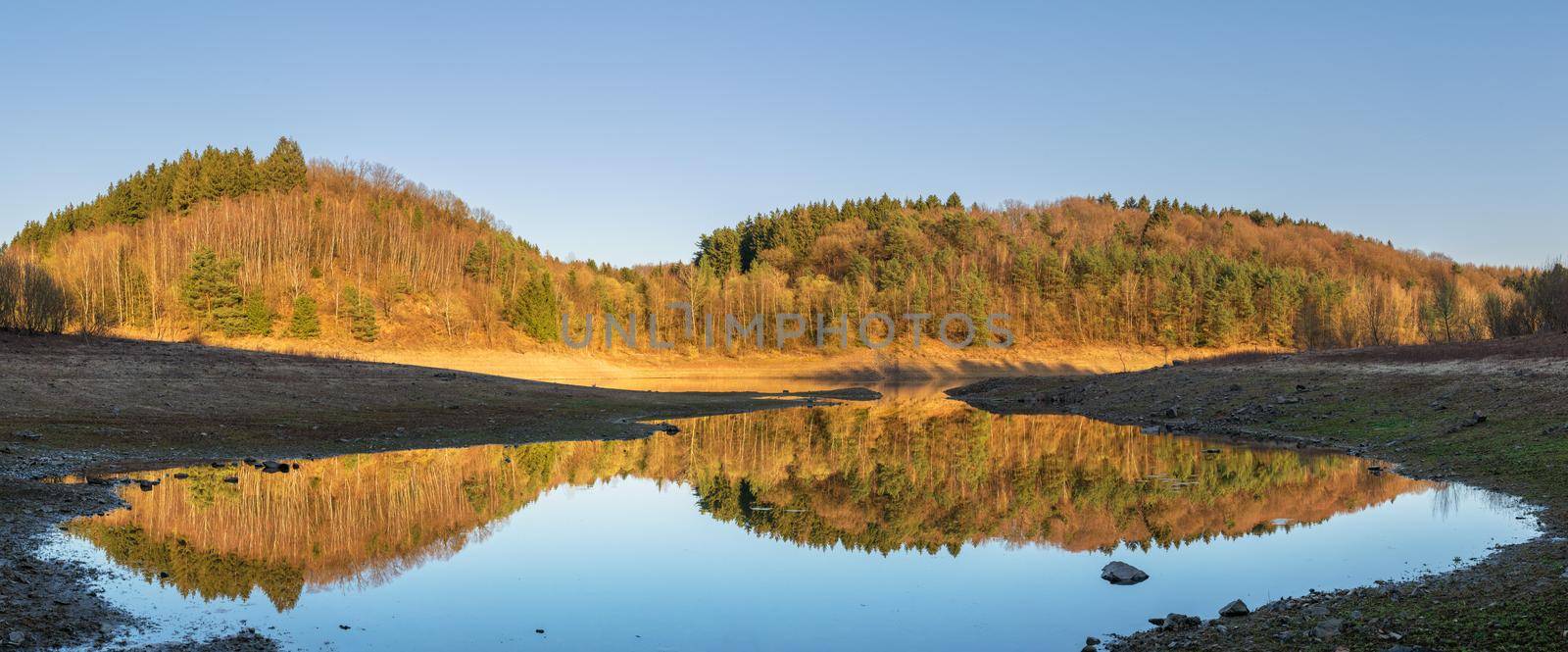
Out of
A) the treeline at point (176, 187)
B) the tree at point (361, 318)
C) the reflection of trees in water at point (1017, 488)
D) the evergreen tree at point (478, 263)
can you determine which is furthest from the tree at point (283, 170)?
the reflection of trees in water at point (1017, 488)

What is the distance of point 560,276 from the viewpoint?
12331 centimetres

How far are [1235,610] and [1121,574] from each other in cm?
244

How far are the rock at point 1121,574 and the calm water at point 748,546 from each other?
1.03ft

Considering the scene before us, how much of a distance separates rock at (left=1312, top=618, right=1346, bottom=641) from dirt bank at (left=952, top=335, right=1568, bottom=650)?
25mm

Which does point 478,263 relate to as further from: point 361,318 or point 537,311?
point 361,318

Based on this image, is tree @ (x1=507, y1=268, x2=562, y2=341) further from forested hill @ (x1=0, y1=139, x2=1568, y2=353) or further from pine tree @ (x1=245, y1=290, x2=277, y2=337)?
pine tree @ (x1=245, y1=290, x2=277, y2=337)

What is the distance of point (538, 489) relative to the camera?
805 inches

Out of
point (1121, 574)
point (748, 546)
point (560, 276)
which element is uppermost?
point (560, 276)

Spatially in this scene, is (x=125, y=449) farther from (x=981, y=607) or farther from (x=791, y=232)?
(x=791, y=232)

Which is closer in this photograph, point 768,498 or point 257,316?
point 768,498

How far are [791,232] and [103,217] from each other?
103 m

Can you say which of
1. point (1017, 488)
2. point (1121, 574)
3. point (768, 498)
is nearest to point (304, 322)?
point (768, 498)

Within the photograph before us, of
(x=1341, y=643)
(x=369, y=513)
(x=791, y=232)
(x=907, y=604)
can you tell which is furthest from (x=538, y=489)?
(x=791, y=232)

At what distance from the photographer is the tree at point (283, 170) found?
426 feet
